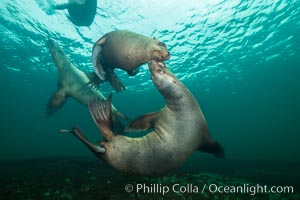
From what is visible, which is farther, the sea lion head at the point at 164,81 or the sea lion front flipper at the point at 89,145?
the sea lion front flipper at the point at 89,145

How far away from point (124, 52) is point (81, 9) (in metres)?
7.90

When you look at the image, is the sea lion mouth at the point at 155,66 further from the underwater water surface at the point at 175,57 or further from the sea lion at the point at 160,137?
the underwater water surface at the point at 175,57

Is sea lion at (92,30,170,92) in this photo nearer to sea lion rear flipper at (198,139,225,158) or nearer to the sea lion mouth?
the sea lion mouth

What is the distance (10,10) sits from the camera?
14.2m

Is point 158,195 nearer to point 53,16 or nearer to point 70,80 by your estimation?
point 70,80

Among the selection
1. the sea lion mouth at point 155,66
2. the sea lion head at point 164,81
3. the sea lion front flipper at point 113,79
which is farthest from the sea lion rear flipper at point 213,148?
the sea lion front flipper at point 113,79

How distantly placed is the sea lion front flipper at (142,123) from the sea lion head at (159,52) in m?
0.84

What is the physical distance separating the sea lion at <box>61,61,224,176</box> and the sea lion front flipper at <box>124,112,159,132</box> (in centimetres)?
10

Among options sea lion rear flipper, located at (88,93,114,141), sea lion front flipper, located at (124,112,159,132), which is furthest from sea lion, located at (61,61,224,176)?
sea lion front flipper, located at (124,112,159,132)

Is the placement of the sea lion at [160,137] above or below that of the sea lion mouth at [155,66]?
below

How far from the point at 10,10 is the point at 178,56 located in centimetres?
1246

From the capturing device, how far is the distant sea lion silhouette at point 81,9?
10.3 m

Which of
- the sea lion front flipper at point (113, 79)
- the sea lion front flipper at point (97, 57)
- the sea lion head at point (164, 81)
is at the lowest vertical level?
the sea lion head at point (164, 81)

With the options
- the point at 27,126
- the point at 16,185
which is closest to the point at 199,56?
the point at 16,185
